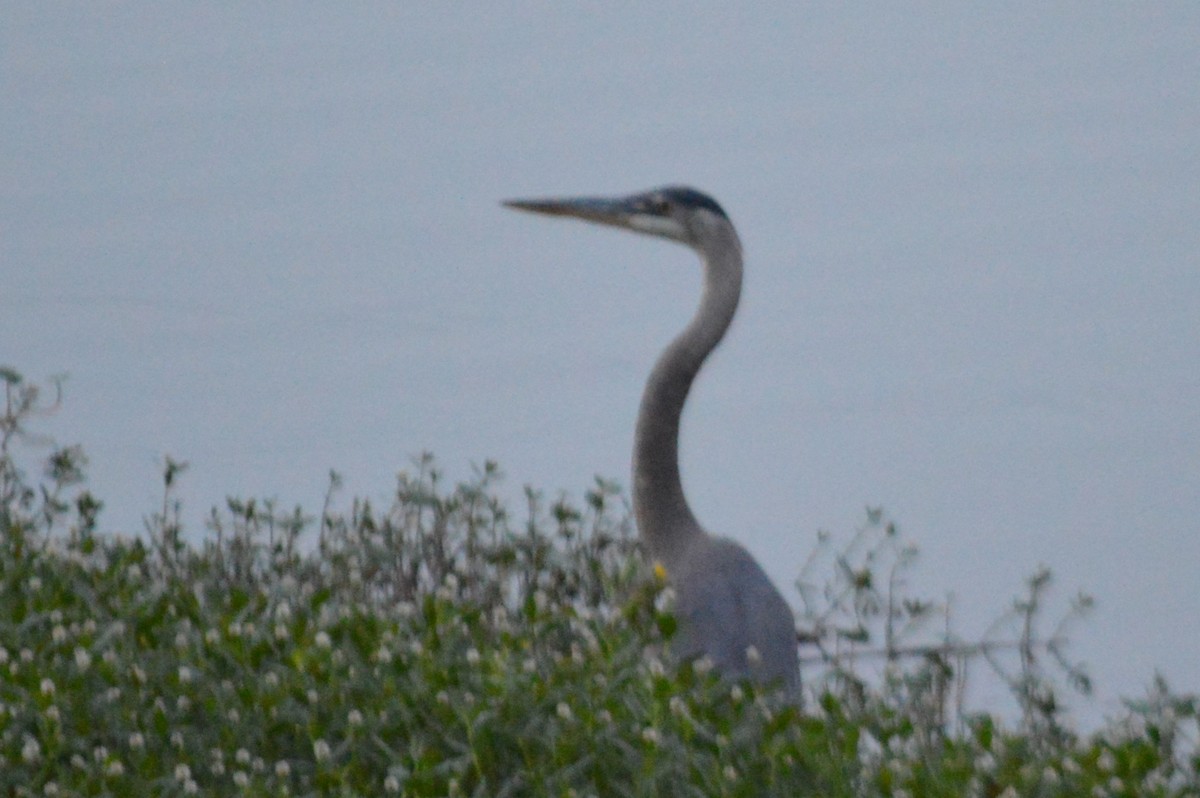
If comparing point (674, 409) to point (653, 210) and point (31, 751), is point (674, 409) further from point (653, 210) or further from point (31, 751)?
point (31, 751)

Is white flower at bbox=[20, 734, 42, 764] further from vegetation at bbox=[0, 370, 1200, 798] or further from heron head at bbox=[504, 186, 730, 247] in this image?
heron head at bbox=[504, 186, 730, 247]

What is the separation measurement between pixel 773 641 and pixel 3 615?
6.74 feet

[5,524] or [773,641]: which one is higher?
[5,524]

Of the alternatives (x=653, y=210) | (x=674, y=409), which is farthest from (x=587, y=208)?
(x=674, y=409)

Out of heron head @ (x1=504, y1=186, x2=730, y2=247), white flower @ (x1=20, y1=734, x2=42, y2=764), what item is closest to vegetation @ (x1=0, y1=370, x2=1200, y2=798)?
white flower @ (x1=20, y1=734, x2=42, y2=764)

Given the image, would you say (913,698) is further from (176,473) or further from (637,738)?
(176,473)

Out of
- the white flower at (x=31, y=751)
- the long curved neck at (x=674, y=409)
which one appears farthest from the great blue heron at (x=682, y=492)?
the white flower at (x=31, y=751)

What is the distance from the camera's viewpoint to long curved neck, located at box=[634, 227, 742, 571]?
661 cm

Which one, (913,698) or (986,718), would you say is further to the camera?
(913,698)

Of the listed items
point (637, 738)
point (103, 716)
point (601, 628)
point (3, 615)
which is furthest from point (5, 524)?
point (637, 738)

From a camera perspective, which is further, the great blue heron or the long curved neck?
the long curved neck

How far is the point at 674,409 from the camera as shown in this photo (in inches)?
269

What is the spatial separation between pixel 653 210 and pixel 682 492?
1.07 meters

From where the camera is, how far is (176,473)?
6.95 metres
